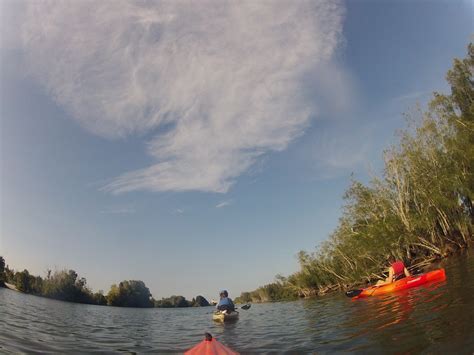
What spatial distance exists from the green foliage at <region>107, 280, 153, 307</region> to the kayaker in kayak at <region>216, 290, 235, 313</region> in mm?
84354

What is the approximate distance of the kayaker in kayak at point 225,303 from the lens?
23031 mm

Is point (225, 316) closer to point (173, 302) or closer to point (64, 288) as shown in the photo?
point (64, 288)

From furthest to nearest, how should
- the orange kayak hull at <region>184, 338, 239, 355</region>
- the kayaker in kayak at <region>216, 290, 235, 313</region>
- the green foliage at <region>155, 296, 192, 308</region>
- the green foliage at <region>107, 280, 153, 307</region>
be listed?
1. the green foliage at <region>155, 296, 192, 308</region>
2. the green foliage at <region>107, 280, 153, 307</region>
3. the kayaker in kayak at <region>216, 290, 235, 313</region>
4. the orange kayak hull at <region>184, 338, 239, 355</region>

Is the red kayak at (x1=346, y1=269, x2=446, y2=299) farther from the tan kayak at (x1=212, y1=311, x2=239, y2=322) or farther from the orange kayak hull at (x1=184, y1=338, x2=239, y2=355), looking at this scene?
the orange kayak hull at (x1=184, y1=338, x2=239, y2=355)

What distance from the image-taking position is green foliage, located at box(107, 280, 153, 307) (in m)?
96.2

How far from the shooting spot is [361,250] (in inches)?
1529

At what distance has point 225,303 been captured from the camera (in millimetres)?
23312

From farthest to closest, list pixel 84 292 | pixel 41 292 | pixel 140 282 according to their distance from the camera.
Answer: pixel 140 282, pixel 84 292, pixel 41 292

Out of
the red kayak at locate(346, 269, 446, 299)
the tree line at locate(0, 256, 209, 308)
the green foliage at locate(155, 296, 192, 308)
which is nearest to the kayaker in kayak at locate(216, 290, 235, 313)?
the red kayak at locate(346, 269, 446, 299)

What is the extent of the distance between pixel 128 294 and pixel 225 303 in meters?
89.6

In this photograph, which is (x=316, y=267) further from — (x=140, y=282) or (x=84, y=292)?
(x=140, y=282)

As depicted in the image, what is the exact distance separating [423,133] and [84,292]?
88361 millimetres

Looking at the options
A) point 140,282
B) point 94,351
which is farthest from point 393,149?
point 140,282

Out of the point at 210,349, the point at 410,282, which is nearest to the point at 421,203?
the point at 410,282
